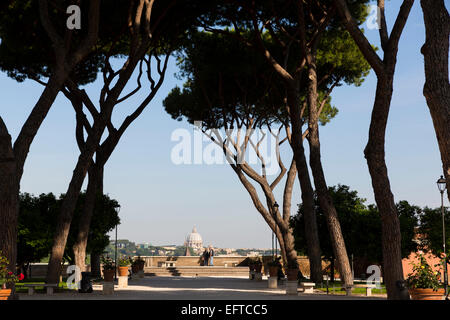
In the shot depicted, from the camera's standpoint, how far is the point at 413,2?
12.7 meters

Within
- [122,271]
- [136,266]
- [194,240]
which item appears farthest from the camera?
[194,240]

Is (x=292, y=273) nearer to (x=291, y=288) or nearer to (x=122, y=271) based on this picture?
(x=291, y=288)

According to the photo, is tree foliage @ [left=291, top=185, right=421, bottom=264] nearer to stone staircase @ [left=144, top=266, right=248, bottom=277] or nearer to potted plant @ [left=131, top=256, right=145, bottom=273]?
potted plant @ [left=131, top=256, right=145, bottom=273]

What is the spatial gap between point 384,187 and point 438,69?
307 cm

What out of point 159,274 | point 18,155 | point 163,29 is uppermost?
point 163,29

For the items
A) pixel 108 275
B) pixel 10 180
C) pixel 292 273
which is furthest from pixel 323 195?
pixel 10 180

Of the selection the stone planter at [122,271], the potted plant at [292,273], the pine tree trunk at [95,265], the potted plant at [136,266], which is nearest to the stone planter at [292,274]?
the potted plant at [292,273]

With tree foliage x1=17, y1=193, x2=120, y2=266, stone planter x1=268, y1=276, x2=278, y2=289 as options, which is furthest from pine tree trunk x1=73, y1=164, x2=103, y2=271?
stone planter x1=268, y1=276, x2=278, y2=289

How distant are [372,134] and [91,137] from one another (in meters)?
8.42

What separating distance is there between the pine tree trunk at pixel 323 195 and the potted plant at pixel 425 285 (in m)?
5.92

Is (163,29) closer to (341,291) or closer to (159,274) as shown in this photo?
(341,291)

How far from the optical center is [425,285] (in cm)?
1107
